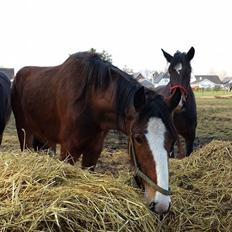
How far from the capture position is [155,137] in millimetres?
3102

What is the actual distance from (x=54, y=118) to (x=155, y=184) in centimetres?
225

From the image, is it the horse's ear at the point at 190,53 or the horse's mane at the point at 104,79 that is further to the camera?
the horse's ear at the point at 190,53

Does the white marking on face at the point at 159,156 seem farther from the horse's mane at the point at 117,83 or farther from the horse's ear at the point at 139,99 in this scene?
the horse's ear at the point at 139,99

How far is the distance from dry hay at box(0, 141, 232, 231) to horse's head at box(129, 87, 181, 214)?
0.13m

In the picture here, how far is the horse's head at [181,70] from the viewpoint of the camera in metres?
7.16

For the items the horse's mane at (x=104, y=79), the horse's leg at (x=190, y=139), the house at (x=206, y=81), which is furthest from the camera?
the house at (x=206, y=81)

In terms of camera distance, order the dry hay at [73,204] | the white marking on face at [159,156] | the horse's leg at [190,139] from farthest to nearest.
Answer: the horse's leg at [190,139] → the white marking on face at [159,156] → the dry hay at [73,204]

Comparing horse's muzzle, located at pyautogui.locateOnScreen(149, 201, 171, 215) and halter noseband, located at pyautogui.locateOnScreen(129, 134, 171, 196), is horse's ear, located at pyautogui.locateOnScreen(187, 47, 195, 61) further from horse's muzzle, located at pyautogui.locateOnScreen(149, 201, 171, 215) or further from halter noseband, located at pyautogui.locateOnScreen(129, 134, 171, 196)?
horse's muzzle, located at pyautogui.locateOnScreen(149, 201, 171, 215)

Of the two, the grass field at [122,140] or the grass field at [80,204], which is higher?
the grass field at [80,204]

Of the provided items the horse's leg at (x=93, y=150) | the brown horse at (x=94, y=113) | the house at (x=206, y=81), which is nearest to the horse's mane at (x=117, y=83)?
A: the brown horse at (x=94, y=113)

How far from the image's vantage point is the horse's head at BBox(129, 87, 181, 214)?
9.80 ft

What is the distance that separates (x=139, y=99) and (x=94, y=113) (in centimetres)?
110

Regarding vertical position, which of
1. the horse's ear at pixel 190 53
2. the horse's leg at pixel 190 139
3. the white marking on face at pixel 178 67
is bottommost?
the horse's leg at pixel 190 139

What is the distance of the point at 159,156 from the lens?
3.05 metres
